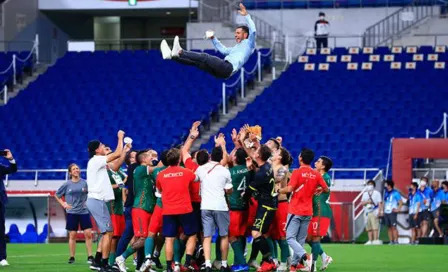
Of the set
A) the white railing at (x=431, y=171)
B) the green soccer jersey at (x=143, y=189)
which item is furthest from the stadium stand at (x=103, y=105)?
the green soccer jersey at (x=143, y=189)

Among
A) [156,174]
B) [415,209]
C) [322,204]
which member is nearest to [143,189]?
[156,174]

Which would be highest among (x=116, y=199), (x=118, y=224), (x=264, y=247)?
(x=116, y=199)

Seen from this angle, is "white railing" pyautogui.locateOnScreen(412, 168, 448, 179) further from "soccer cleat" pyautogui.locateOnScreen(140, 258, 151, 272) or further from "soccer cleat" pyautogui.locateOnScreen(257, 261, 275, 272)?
"soccer cleat" pyautogui.locateOnScreen(140, 258, 151, 272)

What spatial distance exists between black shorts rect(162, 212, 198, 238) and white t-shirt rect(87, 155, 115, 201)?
4.80 feet

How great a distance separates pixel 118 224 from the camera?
1931 cm

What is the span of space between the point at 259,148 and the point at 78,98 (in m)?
21.7

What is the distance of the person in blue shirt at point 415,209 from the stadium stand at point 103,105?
8.73 meters

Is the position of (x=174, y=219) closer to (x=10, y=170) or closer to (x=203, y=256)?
(x=203, y=256)

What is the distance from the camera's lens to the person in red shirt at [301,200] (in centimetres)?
1752

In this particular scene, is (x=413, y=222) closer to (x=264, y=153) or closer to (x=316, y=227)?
(x=316, y=227)

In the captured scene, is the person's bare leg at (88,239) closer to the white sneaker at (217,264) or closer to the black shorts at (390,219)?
the white sneaker at (217,264)

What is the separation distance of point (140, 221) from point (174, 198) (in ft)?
3.33

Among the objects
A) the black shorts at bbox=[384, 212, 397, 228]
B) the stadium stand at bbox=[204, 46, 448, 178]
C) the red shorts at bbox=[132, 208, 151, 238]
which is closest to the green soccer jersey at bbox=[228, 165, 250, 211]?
the red shorts at bbox=[132, 208, 151, 238]

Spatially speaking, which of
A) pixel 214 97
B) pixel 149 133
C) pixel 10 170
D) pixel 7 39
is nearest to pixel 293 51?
pixel 214 97
